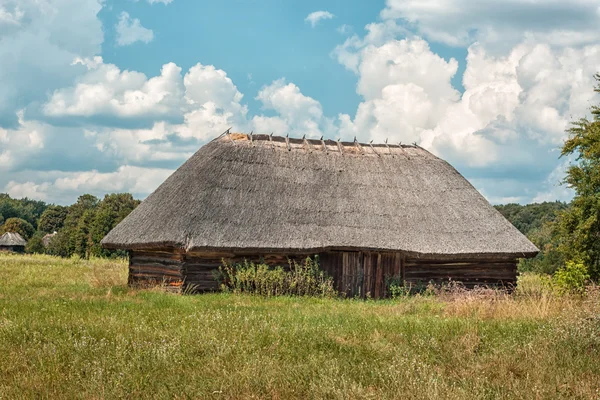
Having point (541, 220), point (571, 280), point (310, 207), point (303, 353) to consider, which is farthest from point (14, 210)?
point (303, 353)

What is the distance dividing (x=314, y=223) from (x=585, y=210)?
13.4 meters

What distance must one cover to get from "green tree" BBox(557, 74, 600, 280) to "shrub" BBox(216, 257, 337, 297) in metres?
12.7

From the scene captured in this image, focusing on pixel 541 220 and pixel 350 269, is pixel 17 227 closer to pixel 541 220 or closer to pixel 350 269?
pixel 541 220

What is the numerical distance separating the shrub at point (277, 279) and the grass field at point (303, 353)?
460 centimetres

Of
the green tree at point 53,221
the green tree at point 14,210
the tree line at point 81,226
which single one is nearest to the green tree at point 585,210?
the tree line at point 81,226

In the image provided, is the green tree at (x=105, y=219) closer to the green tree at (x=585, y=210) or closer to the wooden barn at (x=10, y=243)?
the wooden barn at (x=10, y=243)

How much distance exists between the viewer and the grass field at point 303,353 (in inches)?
275

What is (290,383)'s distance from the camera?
7.12 metres

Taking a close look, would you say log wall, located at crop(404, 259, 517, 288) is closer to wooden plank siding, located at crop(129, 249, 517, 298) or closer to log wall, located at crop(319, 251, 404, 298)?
wooden plank siding, located at crop(129, 249, 517, 298)

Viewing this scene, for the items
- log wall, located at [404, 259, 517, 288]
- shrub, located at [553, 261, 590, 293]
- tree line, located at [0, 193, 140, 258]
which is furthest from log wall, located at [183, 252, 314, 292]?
tree line, located at [0, 193, 140, 258]

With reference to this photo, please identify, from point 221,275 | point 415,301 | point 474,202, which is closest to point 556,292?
point 415,301

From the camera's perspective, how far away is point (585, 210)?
25406 mm

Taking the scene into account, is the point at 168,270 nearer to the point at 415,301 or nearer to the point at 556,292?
the point at 415,301

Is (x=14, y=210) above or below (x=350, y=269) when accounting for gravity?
above
